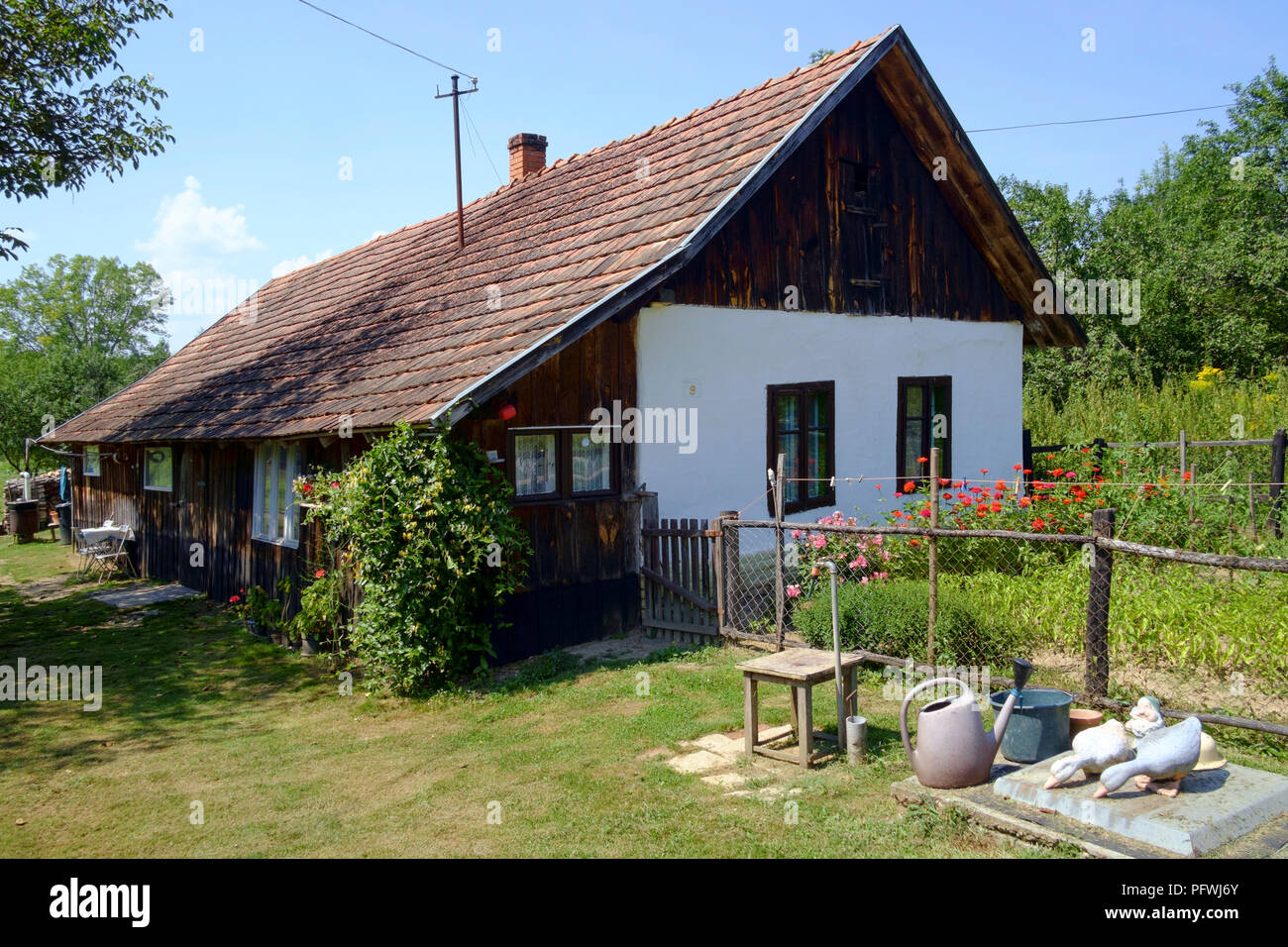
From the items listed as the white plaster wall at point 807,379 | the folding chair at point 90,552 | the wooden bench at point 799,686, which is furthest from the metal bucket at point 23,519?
the wooden bench at point 799,686

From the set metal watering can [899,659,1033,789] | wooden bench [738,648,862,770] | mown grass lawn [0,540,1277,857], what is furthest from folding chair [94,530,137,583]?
metal watering can [899,659,1033,789]

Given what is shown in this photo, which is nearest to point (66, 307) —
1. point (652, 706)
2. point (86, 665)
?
point (86, 665)

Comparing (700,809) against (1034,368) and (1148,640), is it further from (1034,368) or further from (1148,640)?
(1034,368)

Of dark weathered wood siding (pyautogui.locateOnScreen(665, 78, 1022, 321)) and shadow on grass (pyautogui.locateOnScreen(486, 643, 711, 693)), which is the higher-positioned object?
dark weathered wood siding (pyautogui.locateOnScreen(665, 78, 1022, 321))

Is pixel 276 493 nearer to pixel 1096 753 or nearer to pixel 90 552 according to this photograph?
pixel 90 552

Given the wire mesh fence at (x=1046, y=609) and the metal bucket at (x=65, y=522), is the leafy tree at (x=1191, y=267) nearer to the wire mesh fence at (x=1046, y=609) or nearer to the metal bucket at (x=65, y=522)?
the wire mesh fence at (x=1046, y=609)

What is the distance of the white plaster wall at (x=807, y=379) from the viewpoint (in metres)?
10.5

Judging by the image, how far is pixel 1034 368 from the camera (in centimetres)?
2844

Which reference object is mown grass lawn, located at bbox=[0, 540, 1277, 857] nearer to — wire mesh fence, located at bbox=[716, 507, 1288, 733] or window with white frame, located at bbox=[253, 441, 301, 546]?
wire mesh fence, located at bbox=[716, 507, 1288, 733]

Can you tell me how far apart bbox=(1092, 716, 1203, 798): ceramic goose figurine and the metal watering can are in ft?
1.98

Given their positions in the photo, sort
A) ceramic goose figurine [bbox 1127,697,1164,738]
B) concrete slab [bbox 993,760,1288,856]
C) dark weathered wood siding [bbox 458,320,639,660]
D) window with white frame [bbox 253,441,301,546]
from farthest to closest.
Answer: window with white frame [bbox 253,441,301,546], dark weathered wood siding [bbox 458,320,639,660], ceramic goose figurine [bbox 1127,697,1164,738], concrete slab [bbox 993,760,1288,856]

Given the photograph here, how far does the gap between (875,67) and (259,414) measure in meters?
8.95

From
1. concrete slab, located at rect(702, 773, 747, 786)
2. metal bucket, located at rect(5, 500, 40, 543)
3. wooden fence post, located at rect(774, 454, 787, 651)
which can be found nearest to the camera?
concrete slab, located at rect(702, 773, 747, 786)

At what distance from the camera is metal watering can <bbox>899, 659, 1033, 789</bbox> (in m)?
5.28
